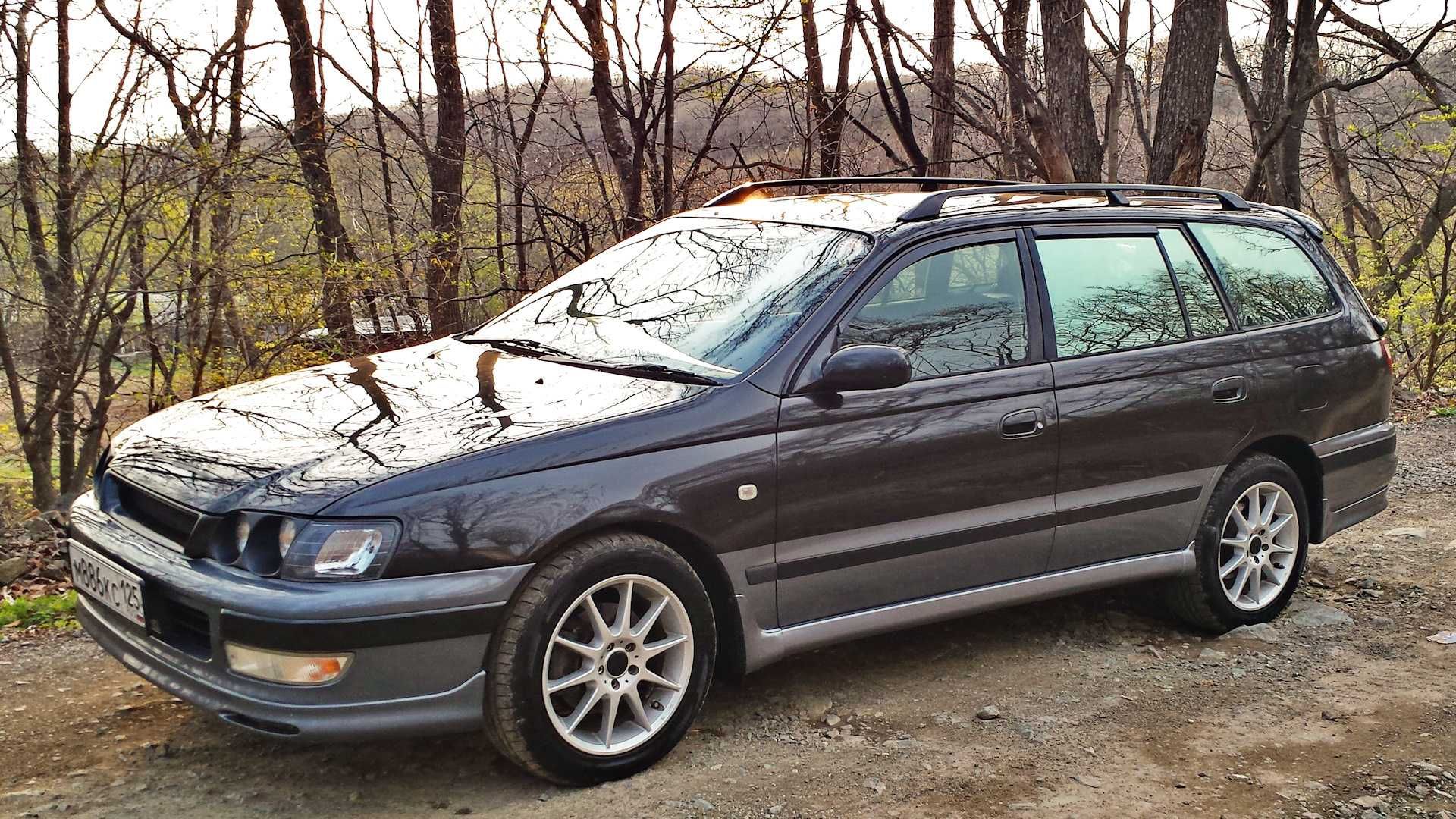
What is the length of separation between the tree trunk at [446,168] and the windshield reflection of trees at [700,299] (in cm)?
654

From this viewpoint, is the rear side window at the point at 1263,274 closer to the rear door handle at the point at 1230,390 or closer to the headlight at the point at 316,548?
the rear door handle at the point at 1230,390

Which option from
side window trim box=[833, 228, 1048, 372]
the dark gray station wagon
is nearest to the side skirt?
the dark gray station wagon

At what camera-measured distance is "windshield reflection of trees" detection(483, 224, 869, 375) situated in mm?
3969

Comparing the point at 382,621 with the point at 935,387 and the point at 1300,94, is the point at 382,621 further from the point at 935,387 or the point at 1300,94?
the point at 1300,94

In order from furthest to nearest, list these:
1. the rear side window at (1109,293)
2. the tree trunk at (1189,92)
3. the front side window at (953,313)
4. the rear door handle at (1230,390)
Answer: the tree trunk at (1189,92) → the rear door handle at (1230,390) → the rear side window at (1109,293) → the front side window at (953,313)

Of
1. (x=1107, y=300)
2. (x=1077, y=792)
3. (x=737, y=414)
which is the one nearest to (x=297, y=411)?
(x=737, y=414)

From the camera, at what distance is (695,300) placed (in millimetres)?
4273

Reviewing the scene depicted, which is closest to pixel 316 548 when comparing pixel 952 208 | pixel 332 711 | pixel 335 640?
pixel 335 640

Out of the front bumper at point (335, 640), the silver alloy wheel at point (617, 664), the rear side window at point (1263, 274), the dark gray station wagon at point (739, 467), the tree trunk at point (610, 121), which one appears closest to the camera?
the front bumper at point (335, 640)

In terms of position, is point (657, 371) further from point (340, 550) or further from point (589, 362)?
point (340, 550)

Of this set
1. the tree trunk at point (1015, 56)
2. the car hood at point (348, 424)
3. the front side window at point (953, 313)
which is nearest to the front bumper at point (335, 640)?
the car hood at point (348, 424)

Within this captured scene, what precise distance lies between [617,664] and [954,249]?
188 centimetres

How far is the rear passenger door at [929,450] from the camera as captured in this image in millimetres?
3824

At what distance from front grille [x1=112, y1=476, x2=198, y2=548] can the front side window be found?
2014 millimetres
